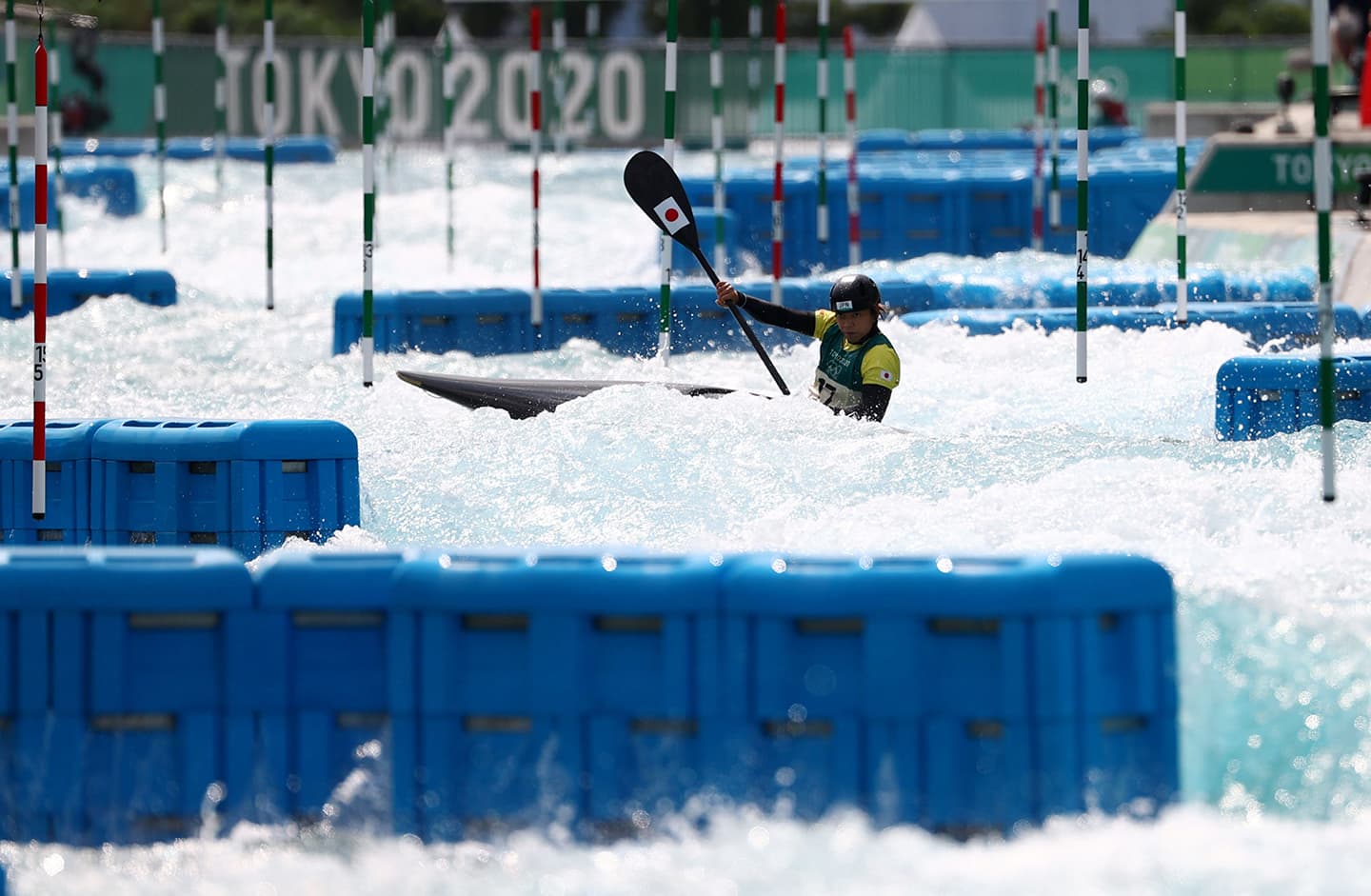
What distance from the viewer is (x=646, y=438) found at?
7.79 meters

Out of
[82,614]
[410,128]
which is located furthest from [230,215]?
[82,614]

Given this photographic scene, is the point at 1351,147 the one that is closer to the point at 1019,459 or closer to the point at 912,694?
the point at 1019,459

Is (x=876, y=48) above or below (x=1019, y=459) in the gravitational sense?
above

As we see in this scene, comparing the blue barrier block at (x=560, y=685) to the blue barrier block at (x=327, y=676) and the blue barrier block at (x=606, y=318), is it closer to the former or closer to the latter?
the blue barrier block at (x=327, y=676)

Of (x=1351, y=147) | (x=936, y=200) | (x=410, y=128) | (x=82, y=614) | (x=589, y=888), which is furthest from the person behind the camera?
(x=410, y=128)

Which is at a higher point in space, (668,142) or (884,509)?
(668,142)

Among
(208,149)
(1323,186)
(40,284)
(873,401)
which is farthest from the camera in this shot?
(208,149)

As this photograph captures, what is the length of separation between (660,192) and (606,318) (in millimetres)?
2015

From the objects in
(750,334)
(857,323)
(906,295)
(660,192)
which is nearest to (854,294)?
(857,323)

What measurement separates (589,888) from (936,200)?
38.9 ft

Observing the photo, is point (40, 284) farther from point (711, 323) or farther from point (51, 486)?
point (711, 323)

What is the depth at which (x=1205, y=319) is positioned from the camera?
1034 centimetres

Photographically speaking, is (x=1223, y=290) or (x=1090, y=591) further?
(x=1223, y=290)

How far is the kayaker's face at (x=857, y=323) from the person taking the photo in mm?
8125
